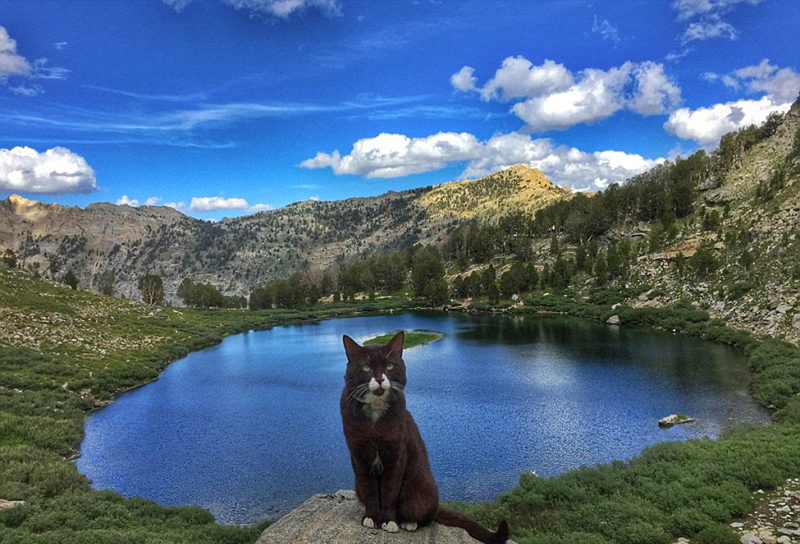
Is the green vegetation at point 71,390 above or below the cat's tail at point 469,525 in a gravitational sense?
below

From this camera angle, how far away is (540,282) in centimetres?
10162

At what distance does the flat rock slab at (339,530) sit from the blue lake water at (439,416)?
14243mm

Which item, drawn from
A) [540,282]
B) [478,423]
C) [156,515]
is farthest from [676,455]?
[540,282]

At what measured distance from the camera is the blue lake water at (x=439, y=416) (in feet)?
79.6

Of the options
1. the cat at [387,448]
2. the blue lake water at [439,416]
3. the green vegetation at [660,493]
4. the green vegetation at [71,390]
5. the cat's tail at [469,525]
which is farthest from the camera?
the blue lake water at [439,416]

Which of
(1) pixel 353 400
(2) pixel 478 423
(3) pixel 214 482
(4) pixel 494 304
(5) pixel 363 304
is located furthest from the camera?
(5) pixel 363 304

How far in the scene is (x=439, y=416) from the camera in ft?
109

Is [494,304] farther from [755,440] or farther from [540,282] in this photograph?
[755,440]

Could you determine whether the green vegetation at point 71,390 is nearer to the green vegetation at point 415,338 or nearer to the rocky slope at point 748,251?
the green vegetation at point 415,338

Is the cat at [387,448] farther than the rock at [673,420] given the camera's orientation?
No

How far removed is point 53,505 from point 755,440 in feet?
96.6

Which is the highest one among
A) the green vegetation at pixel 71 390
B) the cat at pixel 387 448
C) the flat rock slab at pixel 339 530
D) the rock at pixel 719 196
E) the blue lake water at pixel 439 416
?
the rock at pixel 719 196

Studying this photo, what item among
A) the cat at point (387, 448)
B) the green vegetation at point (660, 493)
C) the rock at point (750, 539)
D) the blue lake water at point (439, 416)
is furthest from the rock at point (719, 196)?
the cat at point (387, 448)

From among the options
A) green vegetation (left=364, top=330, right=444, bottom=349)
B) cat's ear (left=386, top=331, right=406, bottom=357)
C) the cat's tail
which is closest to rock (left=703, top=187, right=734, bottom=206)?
green vegetation (left=364, top=330, right=444, bottom=349)
